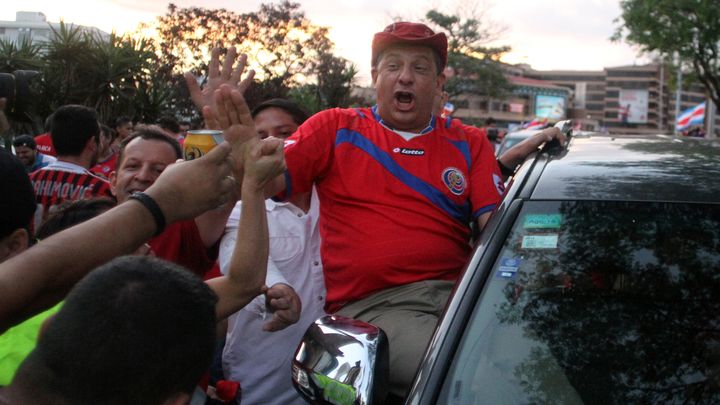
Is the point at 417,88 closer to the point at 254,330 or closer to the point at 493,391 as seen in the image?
the point at 254,330

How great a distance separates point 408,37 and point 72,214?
142cm

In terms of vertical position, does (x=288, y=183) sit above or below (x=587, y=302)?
above

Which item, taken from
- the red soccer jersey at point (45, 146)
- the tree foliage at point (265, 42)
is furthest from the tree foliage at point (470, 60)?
the red soccer jersey at point (45, 146)

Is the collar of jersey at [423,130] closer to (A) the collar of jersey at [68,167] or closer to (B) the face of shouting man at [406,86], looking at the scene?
(B) the face of shouting man at [406,86]

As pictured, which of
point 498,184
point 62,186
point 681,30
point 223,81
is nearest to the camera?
point 223,81

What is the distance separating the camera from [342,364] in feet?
6.85

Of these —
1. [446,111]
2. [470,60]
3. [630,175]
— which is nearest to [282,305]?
[630,175]

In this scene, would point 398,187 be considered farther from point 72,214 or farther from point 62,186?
point 62,186

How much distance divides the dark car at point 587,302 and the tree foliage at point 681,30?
884 inches

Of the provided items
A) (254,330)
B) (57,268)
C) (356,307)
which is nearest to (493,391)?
(356,307)

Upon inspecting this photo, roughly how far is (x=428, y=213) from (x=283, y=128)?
114cm

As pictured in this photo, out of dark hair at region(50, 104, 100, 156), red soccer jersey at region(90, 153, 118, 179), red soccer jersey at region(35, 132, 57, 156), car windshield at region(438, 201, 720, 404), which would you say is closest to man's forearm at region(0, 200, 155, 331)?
car windshield at region(438, 201, 720, 404)

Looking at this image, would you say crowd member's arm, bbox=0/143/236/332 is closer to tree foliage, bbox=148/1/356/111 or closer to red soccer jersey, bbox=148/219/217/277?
red soccer jersey, bbox=148/219/217/277

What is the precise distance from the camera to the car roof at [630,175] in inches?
89.1
